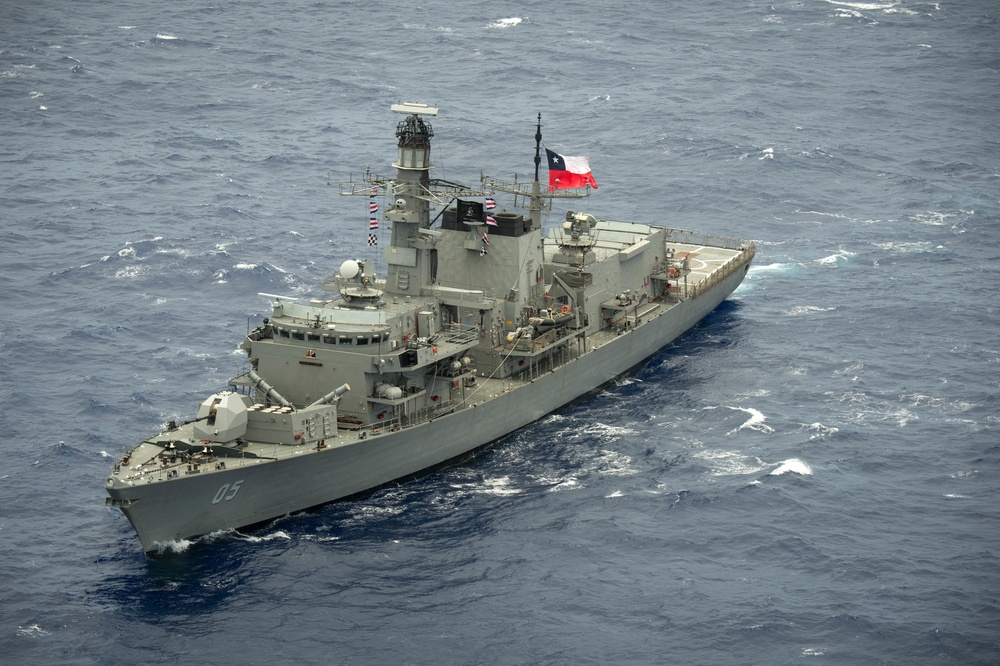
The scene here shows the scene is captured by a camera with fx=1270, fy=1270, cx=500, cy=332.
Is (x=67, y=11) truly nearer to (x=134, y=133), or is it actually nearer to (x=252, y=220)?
(x=134, y=133)

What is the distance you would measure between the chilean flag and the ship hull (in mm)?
7675

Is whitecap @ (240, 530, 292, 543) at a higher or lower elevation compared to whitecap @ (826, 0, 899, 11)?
lower

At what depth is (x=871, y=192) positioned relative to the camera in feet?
279

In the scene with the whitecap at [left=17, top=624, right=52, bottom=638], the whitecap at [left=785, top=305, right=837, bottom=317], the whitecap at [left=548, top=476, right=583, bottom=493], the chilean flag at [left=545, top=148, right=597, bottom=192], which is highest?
the chilean flag at [left=545, top=148, right=597, bottom=192]

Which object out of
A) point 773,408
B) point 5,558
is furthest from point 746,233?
point 5,558

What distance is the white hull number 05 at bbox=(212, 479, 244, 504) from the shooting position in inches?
1752

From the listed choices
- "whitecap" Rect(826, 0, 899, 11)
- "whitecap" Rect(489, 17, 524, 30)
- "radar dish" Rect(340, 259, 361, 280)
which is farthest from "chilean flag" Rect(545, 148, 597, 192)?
"whitecap" Rect(826, 0, 899, 11)

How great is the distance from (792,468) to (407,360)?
1586cm

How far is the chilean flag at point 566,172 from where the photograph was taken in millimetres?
59938

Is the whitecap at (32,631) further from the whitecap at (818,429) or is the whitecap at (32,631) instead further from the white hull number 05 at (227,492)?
the whitecap at (818,429)

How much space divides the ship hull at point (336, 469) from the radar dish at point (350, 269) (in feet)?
23.1

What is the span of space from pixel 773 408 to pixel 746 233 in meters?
24.2

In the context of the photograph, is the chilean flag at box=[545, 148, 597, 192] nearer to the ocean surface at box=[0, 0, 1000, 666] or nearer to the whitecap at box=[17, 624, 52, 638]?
the ocean surface at box=[0, 0, 1000, 666]

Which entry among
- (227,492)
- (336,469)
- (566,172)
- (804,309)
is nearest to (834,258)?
(804,309)
